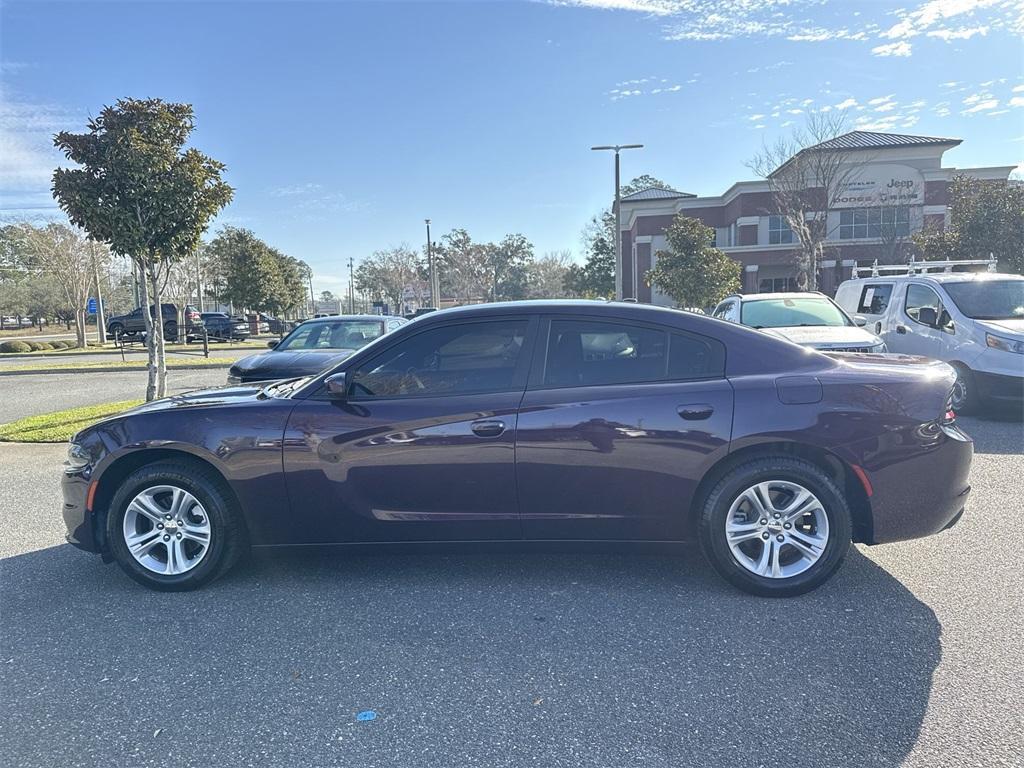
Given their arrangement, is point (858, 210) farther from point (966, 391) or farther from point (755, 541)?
point (755, 541)

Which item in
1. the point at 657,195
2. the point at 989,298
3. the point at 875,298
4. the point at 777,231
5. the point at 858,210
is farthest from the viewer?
the point at 657,195

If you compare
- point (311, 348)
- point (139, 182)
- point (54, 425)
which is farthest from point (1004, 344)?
point (54, 425)

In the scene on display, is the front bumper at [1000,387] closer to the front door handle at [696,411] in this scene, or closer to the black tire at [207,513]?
the front door handle at [696,411]

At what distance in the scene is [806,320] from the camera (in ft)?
30.0

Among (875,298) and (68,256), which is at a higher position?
(68,256)

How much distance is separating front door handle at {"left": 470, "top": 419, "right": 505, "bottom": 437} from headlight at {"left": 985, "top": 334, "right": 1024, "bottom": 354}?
24.4 feet

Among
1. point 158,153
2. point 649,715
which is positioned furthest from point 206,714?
point 158,153

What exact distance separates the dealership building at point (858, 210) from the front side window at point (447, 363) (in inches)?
1079

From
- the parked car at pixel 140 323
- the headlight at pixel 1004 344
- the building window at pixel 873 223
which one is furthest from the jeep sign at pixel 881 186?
the parked car at pixel 140 323

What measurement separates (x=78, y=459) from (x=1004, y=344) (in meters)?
9.46

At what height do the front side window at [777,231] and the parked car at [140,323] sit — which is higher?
the front side window at [777,231]

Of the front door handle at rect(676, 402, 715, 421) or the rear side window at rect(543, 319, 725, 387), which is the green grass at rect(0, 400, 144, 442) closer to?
the rear side window at rect(543, 319, 725, 387)

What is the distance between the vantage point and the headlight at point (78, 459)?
3.72m

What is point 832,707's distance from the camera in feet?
8.32
